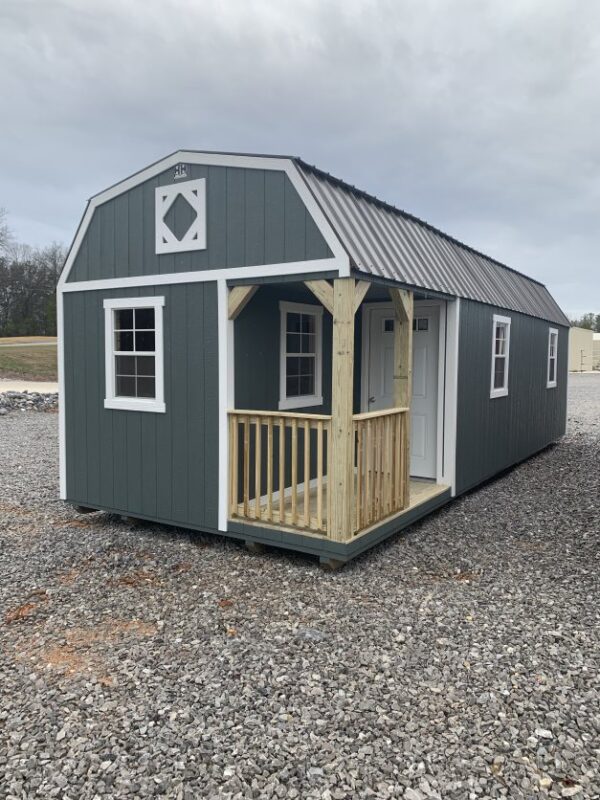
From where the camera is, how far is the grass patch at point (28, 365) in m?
25.2

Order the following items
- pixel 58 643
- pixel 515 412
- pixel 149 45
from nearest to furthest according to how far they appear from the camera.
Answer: pixel 58 643 → pixel 149 45 → pixel 515 412

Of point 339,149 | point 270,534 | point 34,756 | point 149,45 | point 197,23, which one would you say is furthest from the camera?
point 339,149

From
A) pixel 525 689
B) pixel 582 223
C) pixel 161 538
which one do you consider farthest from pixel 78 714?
pixel 582 223

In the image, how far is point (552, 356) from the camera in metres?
11.6

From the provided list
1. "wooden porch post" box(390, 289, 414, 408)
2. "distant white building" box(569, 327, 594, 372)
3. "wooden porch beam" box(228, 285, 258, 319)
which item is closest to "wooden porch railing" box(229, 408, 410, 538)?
"wooden porch post" box(390, 289, 414, 408)

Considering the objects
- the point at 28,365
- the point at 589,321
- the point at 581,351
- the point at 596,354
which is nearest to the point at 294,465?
the point at 28,365

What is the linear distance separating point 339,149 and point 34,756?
12.7 metres

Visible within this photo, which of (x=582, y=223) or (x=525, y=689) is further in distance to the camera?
(x=582, y=223)

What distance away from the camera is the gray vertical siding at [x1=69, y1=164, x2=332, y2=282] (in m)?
4.89

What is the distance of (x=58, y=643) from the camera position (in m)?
3.68

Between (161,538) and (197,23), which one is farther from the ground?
(197,23)

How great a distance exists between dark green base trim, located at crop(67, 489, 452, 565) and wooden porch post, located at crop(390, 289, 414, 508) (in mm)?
331

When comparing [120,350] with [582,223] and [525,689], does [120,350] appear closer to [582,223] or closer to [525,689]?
[525,689]

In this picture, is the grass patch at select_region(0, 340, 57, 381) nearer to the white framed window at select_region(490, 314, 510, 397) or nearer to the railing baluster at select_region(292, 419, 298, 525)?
the white framed window at select_region(490, 314, 510, 397)
